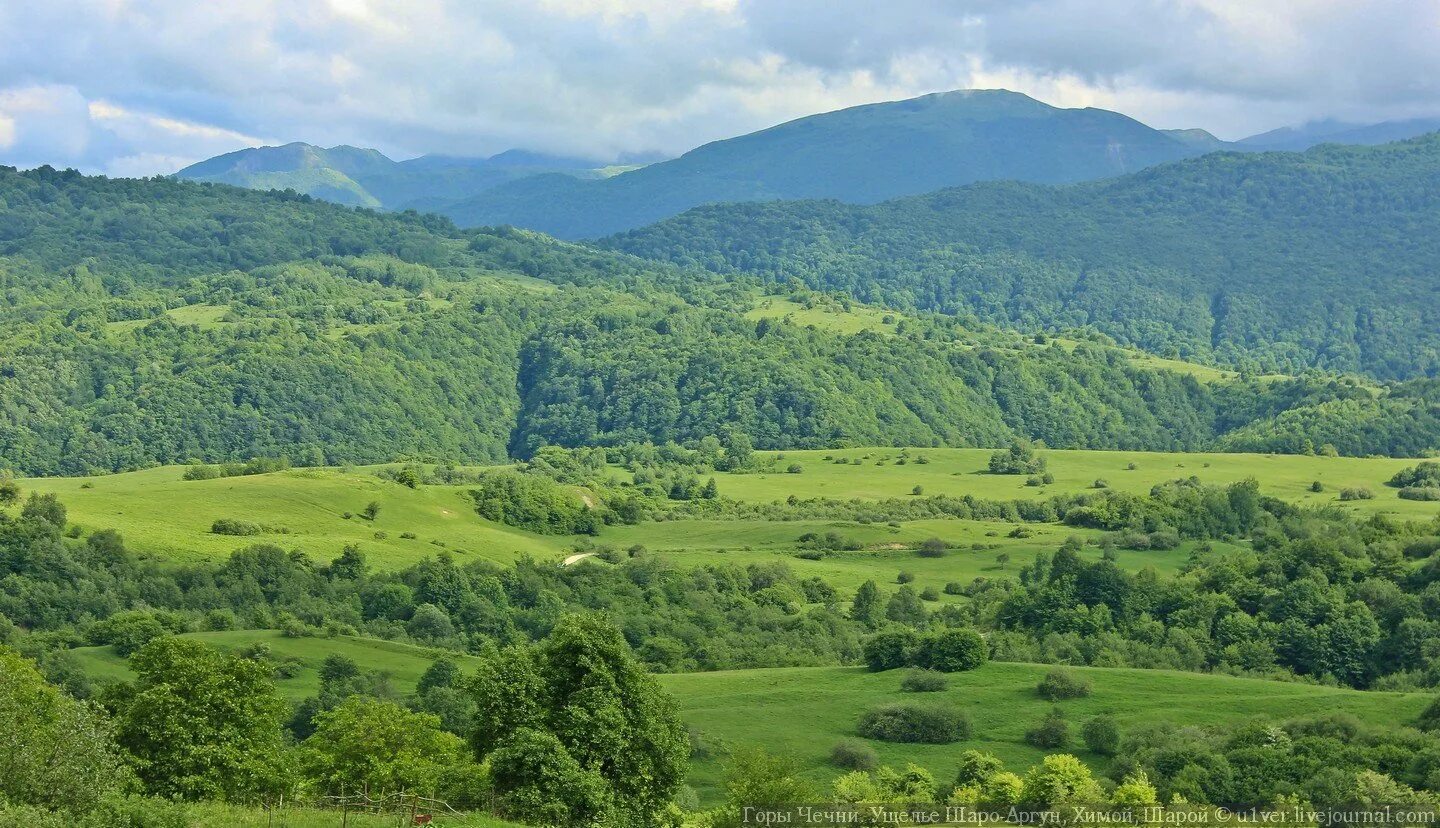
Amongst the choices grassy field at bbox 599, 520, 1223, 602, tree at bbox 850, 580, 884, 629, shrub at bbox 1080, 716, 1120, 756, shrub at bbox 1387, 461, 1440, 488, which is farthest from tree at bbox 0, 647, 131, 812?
shrub at bbox 1387, 461, 1440, 488

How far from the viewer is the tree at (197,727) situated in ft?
163

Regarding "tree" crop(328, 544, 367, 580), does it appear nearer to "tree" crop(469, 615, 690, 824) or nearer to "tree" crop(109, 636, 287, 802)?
"tree" crop(109, 636, 287, 802)

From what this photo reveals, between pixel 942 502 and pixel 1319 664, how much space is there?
284 feet

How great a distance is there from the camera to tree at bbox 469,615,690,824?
49969 millimetres

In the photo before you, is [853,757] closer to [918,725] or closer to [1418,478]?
[918,725]

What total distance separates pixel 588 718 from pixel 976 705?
40.1 m

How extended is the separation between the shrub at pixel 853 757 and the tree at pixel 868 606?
133 ft

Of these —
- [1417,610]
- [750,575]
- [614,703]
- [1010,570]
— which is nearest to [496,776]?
[614,703]

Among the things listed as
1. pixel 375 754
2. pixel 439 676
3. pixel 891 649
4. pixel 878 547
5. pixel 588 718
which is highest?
A: pixel 588 718

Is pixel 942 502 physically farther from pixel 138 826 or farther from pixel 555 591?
pixel 138 826

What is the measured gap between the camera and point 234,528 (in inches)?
5364

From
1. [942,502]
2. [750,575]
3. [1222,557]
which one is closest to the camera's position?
[1222,557]

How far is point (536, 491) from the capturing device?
16925 centimetres

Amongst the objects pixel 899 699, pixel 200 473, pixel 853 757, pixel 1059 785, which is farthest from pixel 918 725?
pixel 200 473
